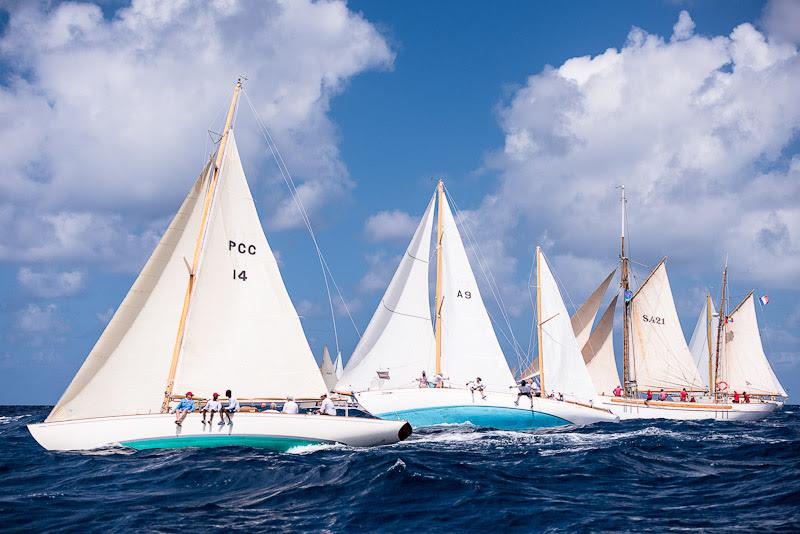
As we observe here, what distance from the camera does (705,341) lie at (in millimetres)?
73500

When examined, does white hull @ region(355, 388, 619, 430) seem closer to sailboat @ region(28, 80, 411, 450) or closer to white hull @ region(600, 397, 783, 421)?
sailboat @ region(28, 80, 411, 450)

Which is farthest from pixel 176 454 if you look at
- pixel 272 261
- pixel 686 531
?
pixel 686 531

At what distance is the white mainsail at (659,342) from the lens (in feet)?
209

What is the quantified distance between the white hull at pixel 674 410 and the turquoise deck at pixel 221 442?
37286 millimetres

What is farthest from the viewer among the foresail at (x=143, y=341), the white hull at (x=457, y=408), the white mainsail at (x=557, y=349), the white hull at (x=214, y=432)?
the white mainsail at (x=557, y=349)

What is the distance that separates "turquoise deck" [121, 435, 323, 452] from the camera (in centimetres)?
2508

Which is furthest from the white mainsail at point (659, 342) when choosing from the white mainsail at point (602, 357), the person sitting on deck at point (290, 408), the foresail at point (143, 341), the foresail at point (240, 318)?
the foresail at point (143, 341)

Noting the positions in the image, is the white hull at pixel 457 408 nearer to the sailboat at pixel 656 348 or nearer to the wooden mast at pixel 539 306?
the wooden mast at pixel 539 306

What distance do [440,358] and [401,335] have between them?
9.06ft

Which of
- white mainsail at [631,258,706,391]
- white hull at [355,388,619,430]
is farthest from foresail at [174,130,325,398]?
white mainsail at [631,258,706,391]

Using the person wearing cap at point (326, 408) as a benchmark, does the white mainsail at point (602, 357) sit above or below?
above

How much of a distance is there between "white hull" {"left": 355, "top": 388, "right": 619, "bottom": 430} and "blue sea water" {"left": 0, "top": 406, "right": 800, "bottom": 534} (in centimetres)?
867

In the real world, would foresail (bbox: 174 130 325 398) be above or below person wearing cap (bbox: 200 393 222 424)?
above

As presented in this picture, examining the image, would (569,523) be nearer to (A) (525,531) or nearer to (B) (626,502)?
(A) (525,531)
